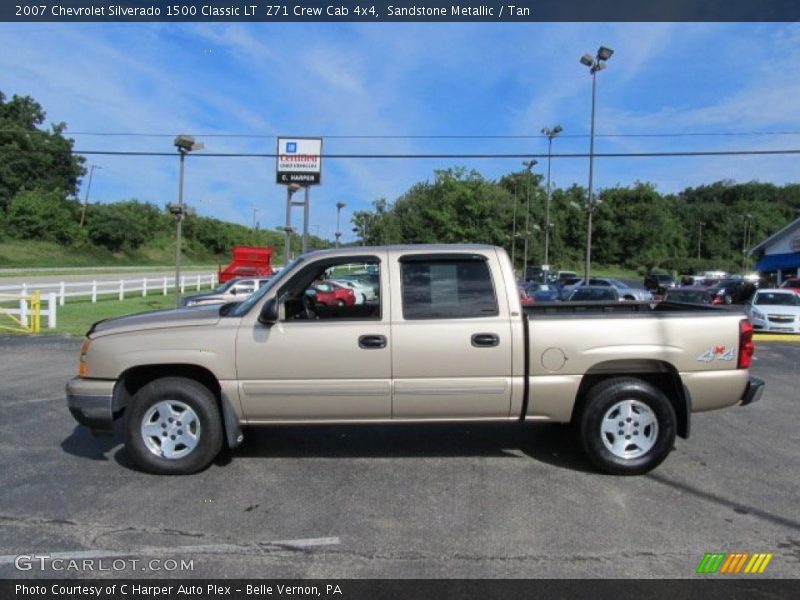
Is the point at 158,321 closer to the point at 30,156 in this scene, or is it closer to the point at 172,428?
the point at 172,428

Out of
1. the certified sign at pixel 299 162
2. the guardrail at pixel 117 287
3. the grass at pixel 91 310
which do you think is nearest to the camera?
the grass at pixel 91 310

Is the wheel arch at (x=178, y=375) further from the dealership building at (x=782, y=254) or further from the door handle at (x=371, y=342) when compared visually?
the dealership building at (x=782, y=254)

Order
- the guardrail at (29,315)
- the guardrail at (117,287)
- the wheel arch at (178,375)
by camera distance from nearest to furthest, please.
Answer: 1. the wheel arch at (178,375)
2. the guardrail at (29,315)
3. the guardrail at (117,287)

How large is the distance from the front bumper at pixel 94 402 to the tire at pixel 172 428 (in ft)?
0.53

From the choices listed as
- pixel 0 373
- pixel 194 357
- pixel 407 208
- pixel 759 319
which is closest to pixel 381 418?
pixel 194 357

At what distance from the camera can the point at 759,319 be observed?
63.2 ft

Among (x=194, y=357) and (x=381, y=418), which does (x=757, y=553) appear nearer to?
(x=381, y=418)

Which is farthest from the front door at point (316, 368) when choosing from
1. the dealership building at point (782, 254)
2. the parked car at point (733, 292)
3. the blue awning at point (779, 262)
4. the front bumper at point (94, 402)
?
the blue awning at point (779, 262)

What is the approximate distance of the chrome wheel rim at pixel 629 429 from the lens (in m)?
5.14

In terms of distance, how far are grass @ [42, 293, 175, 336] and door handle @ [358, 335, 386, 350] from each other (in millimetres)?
12962
